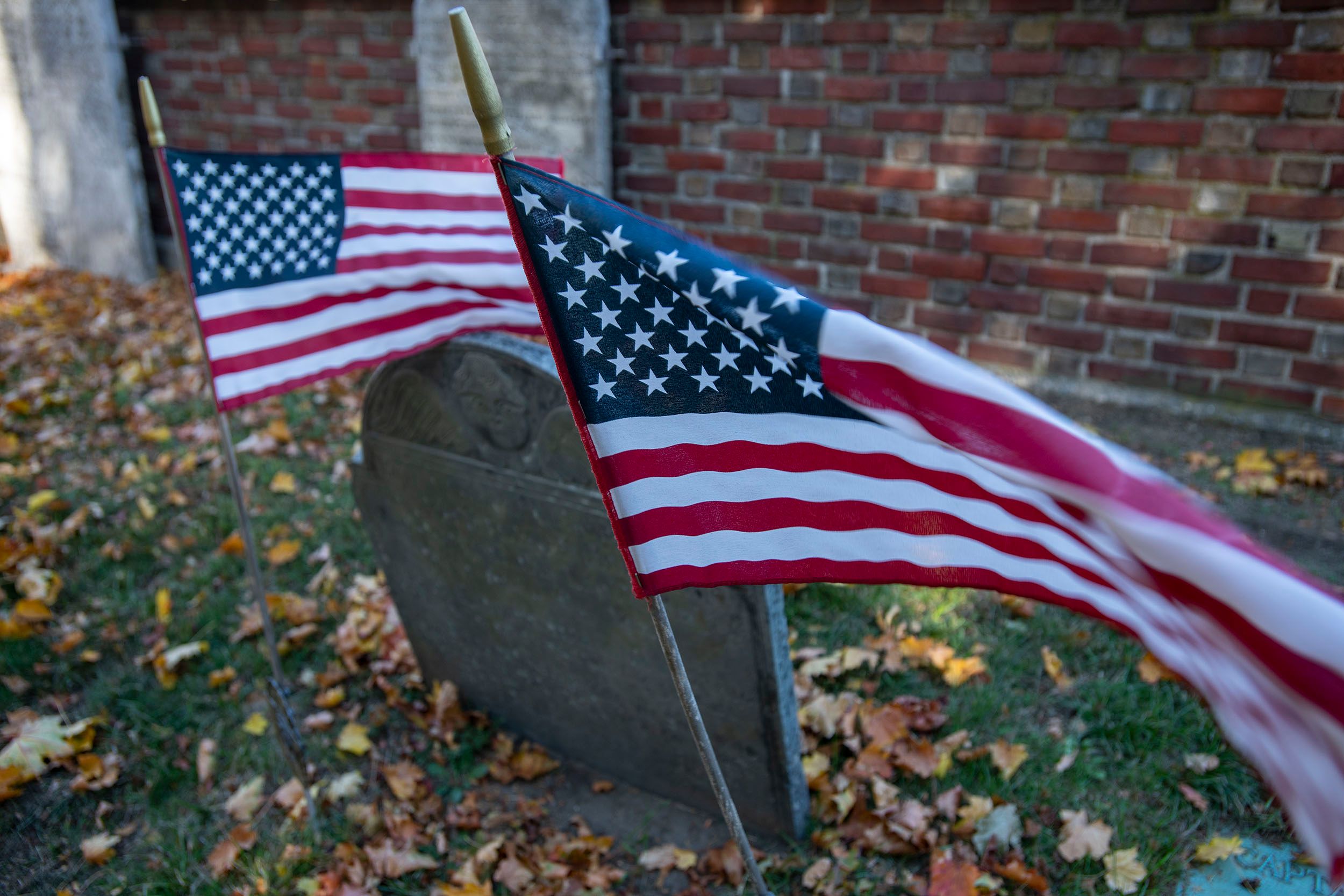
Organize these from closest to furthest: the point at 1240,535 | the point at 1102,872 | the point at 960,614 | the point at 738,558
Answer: the point at 1240,535 → the point at 738,558 → the point at 1102,872 → the point at 960,614

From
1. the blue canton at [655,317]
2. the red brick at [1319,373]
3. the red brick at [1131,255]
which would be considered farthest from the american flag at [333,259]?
the red brick at [1319,373]

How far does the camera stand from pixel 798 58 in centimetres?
439

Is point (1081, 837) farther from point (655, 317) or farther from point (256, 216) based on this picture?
point (256, 216)

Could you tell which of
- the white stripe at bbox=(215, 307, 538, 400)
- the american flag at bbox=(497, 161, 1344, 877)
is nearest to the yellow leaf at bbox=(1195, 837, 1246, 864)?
the american flag at bbox=(497, 161, 1344, 877)

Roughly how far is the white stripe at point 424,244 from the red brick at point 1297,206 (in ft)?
10.3

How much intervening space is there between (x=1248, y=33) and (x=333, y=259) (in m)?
3.50

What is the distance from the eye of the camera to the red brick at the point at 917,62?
409 centimetres

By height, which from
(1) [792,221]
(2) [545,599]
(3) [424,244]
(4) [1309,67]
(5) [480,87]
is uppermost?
(4) [1309,67]

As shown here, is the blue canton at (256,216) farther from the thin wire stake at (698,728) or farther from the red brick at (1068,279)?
the red brick at (1068,279)

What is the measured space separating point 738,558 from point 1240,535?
0.71 meters

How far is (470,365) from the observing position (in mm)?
2330

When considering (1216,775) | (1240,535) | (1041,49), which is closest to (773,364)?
(1240,535)

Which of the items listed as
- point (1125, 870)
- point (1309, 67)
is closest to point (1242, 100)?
point (1309, 67)

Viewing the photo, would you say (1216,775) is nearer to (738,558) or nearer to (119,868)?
(738,558)
